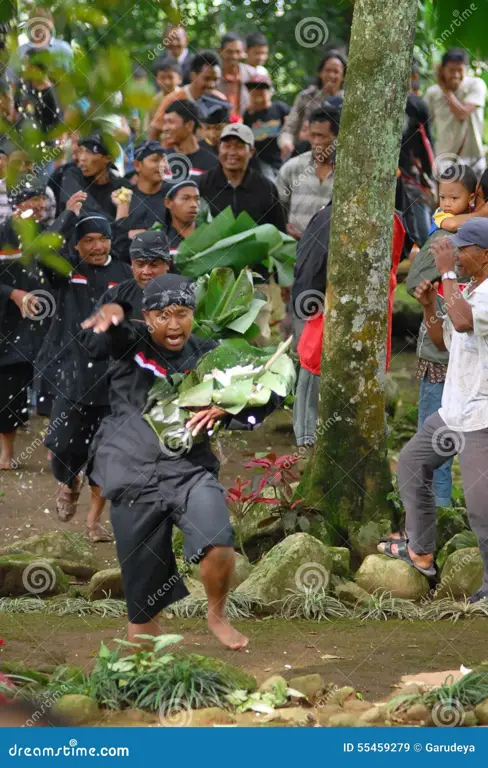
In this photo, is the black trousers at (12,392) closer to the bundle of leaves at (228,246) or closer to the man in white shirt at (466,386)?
the bundle of leaves at (228,246)

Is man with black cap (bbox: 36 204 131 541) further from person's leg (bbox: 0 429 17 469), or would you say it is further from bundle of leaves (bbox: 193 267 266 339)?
person's leg (bbox: 0 429 17 469)

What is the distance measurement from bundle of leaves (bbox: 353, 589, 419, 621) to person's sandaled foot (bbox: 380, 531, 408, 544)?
50 cm

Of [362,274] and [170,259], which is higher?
[362,274]

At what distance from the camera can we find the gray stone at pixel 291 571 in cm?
646

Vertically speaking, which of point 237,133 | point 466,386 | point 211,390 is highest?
point 237,133

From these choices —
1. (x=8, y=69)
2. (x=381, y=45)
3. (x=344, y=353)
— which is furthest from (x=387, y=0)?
(x=8, y=69)

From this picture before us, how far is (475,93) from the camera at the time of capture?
1090 cm

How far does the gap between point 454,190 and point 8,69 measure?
364cm

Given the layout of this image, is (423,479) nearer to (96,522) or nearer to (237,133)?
(96,522)

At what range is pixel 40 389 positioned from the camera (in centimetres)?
843

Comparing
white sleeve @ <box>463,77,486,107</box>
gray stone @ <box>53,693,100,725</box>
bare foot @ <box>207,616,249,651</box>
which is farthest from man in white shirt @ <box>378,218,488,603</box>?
white sleeve @ <box>463,77,486,107</box>

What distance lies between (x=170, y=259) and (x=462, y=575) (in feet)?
7.11

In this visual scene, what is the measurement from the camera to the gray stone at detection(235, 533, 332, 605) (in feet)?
Result: 21.2

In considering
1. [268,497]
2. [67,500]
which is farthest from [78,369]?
[268,497]
